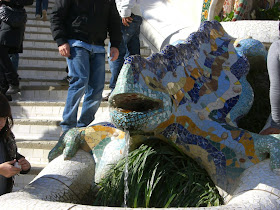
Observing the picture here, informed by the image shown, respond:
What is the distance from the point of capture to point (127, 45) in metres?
6.01

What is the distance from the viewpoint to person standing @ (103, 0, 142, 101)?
18.0ft

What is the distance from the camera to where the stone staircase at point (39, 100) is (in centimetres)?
520

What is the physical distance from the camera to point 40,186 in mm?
3268

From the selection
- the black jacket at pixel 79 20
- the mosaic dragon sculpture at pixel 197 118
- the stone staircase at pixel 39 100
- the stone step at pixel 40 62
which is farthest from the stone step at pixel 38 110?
the mosaic dragon sculpture at pixel 197 118

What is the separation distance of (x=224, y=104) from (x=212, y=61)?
1.23 ft

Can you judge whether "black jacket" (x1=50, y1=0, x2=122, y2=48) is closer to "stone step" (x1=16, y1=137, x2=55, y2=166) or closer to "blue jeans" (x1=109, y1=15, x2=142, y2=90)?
"blue jeans" (x1=109, y1=15, x2=142, y2=90)

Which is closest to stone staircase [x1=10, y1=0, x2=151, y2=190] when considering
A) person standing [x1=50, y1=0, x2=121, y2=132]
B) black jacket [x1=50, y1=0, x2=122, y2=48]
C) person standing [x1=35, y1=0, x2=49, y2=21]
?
person standing [x1=50, y1=0, x2=121, y2=132]

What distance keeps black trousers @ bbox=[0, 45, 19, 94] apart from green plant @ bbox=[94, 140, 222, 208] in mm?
2999

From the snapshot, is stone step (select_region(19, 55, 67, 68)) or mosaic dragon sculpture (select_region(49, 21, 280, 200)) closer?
mosaic dragon sculpture (select_region(49, 21, 280, 200))

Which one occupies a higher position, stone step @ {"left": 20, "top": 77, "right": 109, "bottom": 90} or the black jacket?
the black jacket

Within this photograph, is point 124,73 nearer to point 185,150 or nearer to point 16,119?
point 185,150

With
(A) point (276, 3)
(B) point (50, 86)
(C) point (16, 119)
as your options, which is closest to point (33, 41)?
(B) point (50, 86)

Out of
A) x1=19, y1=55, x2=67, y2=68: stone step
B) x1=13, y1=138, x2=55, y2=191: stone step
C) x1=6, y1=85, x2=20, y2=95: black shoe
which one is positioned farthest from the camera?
x1=19, y1=55, x2=67, y2=68: stone step

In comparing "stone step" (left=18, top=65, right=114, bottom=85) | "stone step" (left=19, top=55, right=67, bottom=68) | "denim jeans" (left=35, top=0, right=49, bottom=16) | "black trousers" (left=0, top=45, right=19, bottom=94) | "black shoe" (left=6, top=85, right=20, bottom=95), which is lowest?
"stone step" (left=18, top=65, right=114, bottom=85)
